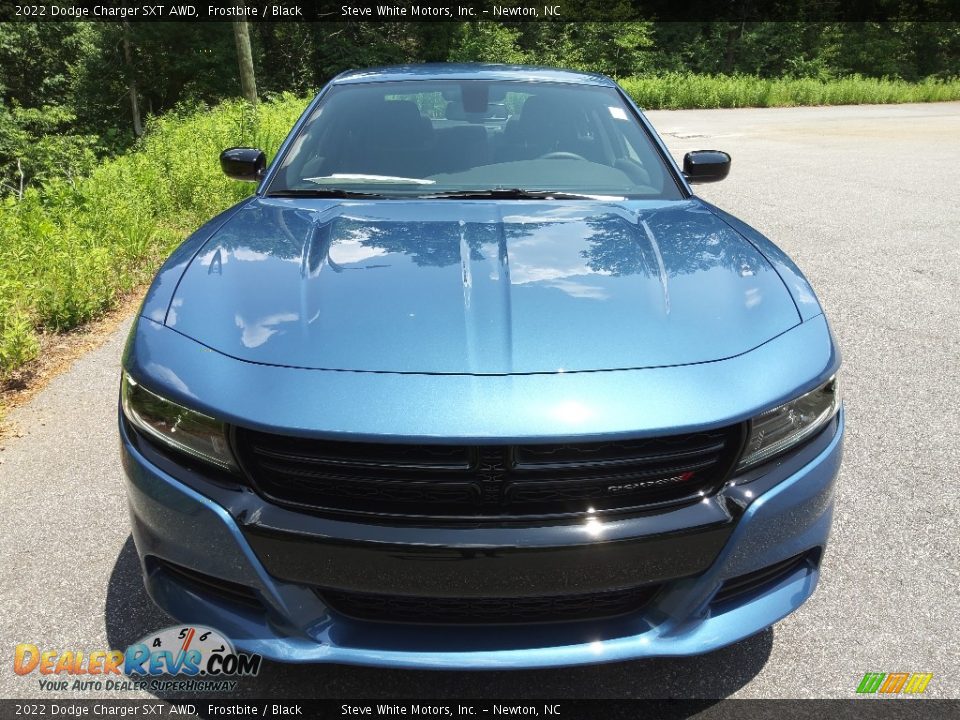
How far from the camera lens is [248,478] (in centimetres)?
163

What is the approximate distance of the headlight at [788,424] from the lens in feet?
5.50

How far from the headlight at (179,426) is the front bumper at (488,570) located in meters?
0.06

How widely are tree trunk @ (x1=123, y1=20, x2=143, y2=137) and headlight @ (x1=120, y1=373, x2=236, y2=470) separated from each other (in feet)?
120

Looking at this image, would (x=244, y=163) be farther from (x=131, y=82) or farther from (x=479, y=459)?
(x=131, y=82)

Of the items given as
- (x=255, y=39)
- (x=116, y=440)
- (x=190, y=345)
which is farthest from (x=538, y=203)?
(x=255, y=39)

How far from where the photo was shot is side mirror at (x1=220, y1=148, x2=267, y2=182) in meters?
3.42

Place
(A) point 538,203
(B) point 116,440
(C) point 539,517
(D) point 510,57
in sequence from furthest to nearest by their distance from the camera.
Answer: (D) point 510,57 < (B) point 116,440 < (A) point 538,203 < (C) point 539,517

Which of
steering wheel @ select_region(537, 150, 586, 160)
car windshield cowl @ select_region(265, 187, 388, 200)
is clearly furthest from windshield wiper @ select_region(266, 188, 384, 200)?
steering wheel @ select_region(537, 150, 586, 160)

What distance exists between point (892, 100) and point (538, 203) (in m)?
33.9

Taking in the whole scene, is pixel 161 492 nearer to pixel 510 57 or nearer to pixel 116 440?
pixel 116 440

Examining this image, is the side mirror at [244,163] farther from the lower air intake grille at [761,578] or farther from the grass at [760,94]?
the grass at [760,94]

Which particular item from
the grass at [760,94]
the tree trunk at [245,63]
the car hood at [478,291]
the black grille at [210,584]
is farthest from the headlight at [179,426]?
the grass at [760,94]

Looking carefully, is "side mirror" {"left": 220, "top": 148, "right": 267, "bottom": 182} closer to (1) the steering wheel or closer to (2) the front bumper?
(1) the steering wheel

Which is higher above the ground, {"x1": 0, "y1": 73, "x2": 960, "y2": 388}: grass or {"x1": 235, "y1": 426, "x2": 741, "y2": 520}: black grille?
{"x1": 235, "y1": 426, "x2": 741, "y2": 520}: black grille
